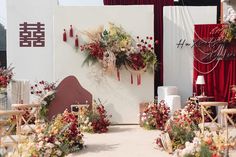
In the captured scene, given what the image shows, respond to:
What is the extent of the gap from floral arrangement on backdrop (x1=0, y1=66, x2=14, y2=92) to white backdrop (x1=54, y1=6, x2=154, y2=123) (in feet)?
3.76

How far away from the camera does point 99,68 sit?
10070 mm

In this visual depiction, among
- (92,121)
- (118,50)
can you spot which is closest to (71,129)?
(92,121)

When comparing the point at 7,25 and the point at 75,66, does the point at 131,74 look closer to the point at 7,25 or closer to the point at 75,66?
the point at 75,66

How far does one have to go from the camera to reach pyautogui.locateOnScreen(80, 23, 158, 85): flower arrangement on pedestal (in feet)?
32.0

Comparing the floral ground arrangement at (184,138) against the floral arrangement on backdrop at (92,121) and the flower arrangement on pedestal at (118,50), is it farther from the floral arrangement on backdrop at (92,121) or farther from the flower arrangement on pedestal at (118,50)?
the flower arrangement on pedestal at (118,50)

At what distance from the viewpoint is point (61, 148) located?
535cm

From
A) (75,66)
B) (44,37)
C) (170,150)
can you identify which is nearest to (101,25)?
(75,66)

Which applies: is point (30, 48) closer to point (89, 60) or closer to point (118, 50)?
point (89, 60)

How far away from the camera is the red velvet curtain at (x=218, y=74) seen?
32.4 ft

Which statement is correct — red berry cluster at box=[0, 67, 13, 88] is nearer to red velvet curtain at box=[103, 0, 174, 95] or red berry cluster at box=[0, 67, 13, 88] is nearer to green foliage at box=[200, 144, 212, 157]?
red velvet curtain at box=[103, 0, 174, 95]

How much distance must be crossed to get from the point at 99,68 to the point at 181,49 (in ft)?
7.07

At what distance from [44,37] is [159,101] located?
12.0ft

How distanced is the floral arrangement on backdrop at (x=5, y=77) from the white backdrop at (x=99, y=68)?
115 cm

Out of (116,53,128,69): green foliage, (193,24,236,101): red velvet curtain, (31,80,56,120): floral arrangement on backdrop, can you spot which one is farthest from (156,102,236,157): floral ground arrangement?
(31,80,56,120): floral arrangement on backdrop
